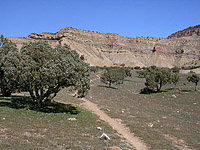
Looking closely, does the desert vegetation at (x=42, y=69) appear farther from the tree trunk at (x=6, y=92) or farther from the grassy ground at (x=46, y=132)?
the tree trunk at (x=6, y=92)

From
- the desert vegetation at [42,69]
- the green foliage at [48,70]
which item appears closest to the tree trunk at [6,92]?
the desert vegetation at [42,69]

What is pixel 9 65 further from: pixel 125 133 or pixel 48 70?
pixel 125 133

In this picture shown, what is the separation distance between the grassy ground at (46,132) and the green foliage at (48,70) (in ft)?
9.87

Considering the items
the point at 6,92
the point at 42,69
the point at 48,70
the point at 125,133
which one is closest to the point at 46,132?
the point at 48,70

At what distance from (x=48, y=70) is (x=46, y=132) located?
20.9ft

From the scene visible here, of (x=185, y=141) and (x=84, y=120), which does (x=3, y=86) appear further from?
(x=185, y=141)

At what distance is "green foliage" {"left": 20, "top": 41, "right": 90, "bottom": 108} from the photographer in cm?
1805

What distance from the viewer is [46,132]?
13750mm

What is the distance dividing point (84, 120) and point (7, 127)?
7.86m

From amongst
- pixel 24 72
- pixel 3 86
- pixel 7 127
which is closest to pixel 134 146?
pixel 7 127

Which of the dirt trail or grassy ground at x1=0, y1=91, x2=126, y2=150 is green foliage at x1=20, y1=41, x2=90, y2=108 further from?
the dirt trail

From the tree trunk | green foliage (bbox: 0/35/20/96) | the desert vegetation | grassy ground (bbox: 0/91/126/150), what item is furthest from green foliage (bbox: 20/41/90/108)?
the tree trunk

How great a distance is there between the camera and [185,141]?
53.7 feet

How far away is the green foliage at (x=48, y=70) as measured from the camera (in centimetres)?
1805
